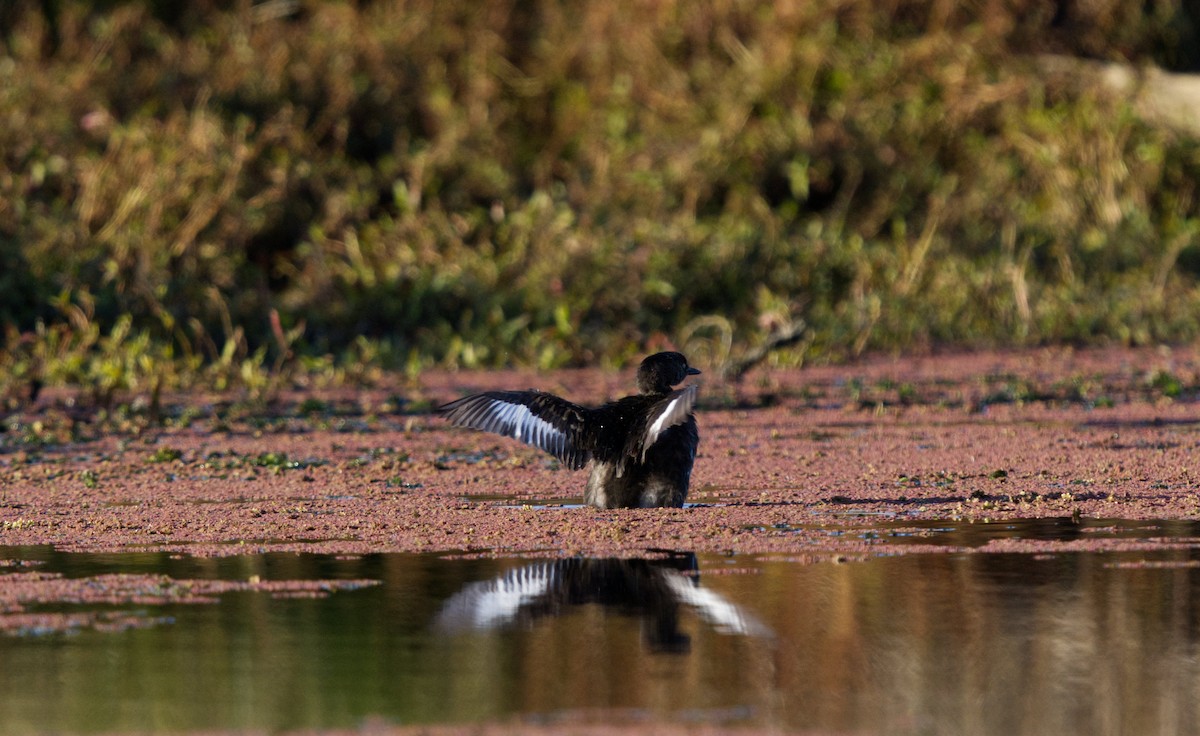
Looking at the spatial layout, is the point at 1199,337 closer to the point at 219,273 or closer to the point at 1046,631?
the point at 219,273

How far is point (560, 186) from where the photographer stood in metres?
13.8

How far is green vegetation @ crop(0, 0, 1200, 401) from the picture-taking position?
11.8 meters

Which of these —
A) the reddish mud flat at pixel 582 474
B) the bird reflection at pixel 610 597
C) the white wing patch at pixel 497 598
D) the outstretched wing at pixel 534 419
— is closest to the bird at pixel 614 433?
the outstretched wing at pixel 534 419

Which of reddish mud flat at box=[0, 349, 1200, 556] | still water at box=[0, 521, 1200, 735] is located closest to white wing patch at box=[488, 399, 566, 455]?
reddish mud flat at box=[0, 349, 1200, 556]

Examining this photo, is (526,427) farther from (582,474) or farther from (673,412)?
(582,474)

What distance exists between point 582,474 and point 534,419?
1.21 m

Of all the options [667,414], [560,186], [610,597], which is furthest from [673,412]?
[560,186]

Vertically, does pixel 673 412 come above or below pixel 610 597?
above

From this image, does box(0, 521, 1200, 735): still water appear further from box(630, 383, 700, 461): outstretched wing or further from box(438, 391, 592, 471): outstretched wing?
box(438, 391, 592, 471): outstretched wing

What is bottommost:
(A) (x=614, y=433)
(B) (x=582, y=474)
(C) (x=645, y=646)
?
(C) (x=645, y=646)

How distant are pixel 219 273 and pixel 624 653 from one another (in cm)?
834

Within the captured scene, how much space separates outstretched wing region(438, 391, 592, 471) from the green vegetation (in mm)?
3531

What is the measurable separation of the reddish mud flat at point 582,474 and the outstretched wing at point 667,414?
28cm

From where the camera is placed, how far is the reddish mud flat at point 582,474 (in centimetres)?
631
